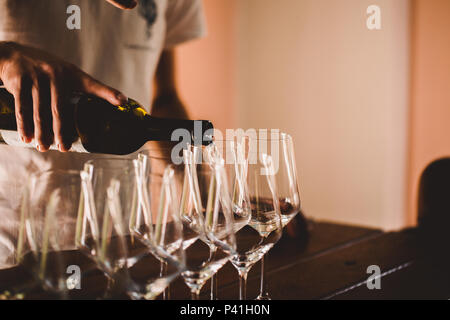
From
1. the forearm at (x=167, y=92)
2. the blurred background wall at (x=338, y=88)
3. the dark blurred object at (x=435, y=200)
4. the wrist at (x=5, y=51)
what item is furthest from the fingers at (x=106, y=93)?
the blurred background wall at (x=338, y=88)

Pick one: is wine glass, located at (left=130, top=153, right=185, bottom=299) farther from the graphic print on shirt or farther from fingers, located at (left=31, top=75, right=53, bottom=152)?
the graphic print on shirt

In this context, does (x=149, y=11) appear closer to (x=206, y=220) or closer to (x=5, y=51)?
(x=5, y=51)

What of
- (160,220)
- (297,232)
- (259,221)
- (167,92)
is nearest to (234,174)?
(259,221)

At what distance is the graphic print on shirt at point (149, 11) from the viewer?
4.45 ft

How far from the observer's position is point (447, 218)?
1.47 meters

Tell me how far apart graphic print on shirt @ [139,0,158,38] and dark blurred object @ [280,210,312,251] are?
663 millimetres

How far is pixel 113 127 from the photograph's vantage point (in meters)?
0.88

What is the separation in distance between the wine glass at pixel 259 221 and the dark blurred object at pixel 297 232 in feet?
1.57

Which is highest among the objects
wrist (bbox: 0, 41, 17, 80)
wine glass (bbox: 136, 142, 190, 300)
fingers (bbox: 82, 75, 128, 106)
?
wrist (bbox: 0, 41, 17, 80)

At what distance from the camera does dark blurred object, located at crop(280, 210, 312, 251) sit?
3.89 ft

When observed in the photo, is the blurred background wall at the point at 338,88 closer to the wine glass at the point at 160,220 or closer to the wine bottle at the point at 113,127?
the wine bottle at the point at 113,127

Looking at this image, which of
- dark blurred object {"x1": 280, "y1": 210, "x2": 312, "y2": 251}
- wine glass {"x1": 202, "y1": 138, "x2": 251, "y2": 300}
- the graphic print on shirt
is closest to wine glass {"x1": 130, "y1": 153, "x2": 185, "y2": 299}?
wine glass {"x1": 202, "y1": 138, "x2": 251, "y2": 300}

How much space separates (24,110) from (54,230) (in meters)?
0.43
